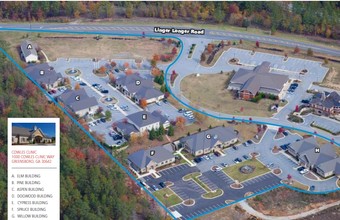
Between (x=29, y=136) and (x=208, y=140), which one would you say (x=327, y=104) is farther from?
(x=29, y=136)

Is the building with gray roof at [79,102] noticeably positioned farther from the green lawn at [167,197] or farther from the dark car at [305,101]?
the dark car at [305,101]

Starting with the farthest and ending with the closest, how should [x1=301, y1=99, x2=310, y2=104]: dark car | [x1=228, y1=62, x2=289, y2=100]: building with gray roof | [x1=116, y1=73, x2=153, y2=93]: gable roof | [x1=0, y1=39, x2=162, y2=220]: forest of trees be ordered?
[x1=228, y1=62, x2=289, y2=100]: building with gray roof < [x1=116, y1=73, x2=153, y2=93]: gable roof < [x1=301, y1=99, x2=310, y2=104]: dark car < [x1=0, y1=39, x2=162, y2=220]: forest of trees

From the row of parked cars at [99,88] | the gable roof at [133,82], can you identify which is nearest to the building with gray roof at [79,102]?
the row of parked cars at [99,88]

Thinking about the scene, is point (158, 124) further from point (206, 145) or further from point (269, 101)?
point (269, 101)

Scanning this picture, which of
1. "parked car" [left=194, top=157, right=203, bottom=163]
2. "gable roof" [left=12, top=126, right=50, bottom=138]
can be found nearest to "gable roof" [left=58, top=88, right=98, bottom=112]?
"parked car" [left=194, top=157, right=203, bottom=163]

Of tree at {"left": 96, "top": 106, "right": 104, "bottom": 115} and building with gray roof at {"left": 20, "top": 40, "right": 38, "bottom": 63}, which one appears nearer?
tree at {"left": 96, "top": 106, "right": 104, "bottom": 115}

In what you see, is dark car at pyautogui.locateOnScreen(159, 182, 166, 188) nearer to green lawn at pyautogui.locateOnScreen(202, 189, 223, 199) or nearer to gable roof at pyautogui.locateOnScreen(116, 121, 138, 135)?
green lawn at pyautogui.locateOnScreen(202, 189, 223, 199)

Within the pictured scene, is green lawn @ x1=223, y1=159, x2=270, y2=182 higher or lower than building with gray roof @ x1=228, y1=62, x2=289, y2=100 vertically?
lower

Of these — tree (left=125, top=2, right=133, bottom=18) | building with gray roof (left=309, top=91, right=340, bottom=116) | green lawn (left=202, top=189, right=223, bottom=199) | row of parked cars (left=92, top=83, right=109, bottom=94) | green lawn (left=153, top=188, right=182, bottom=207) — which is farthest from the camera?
tree (left=125, top=2, right=133, bottom=18)

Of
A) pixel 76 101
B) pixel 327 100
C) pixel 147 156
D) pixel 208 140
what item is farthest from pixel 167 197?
pixel 327 100
